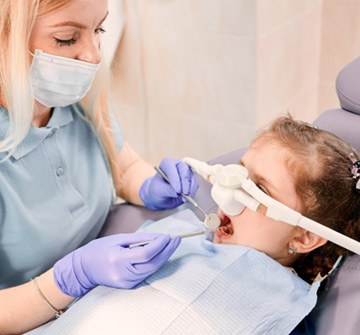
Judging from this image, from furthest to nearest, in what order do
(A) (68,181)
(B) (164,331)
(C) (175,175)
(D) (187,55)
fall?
1. (D) (187,55)
2. (C) (175,175)
3. (A) (68,181)
4. (B) (164,331)

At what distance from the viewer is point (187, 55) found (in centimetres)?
251

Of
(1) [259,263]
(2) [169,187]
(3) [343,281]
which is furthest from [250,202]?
(2) [169,187]

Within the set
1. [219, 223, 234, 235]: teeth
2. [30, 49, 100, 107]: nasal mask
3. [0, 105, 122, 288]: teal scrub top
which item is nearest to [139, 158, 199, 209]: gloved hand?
[0, 105, 122, 288]: teal scrub top

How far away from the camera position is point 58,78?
4.50ft

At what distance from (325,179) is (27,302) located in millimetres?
710

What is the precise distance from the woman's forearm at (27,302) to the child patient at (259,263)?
4 centimetres

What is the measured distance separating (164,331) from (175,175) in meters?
0.55

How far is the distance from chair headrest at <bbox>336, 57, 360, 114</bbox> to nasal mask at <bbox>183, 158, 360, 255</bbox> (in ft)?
1.37

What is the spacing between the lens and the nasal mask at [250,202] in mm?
1142

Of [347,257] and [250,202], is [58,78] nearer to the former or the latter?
[250,202]

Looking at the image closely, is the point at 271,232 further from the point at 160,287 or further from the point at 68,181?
the point at 68,181

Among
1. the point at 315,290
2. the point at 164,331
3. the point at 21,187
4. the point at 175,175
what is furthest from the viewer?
the point at 175,175

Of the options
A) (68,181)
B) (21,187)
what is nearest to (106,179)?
(68,181)

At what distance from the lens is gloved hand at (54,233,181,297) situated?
1.21m
